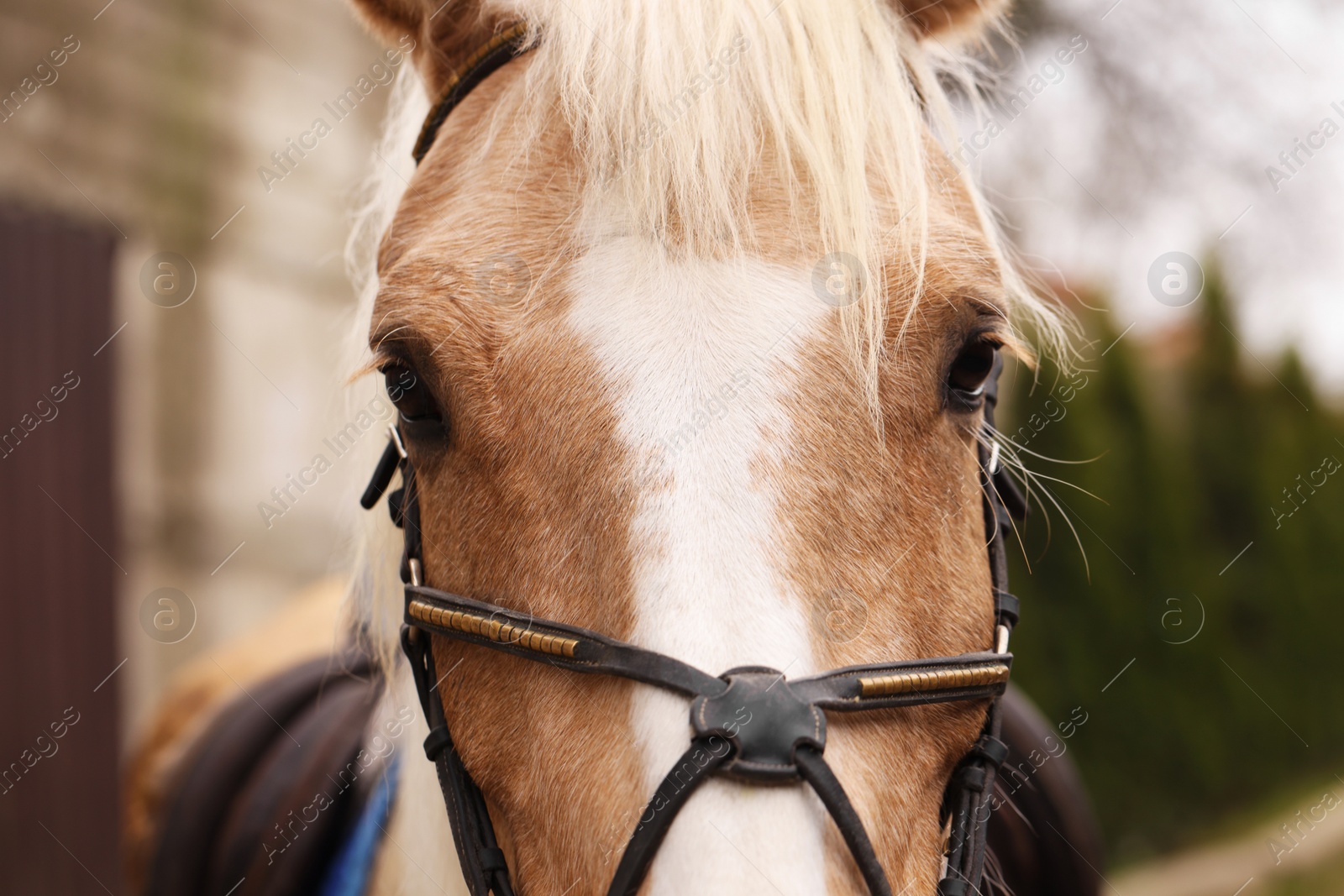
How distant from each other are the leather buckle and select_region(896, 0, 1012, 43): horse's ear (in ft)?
4.14

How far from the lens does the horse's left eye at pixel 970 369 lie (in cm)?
135

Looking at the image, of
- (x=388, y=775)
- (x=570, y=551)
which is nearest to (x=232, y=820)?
(x=388, y=775)

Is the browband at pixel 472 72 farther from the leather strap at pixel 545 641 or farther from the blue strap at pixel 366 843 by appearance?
the blue strap at pixel 366 843

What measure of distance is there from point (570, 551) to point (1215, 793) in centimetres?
890

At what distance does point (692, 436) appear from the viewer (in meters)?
1.11

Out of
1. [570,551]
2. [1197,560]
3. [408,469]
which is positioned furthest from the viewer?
[1197,560]

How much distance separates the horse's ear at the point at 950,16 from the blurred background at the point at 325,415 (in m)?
2.03

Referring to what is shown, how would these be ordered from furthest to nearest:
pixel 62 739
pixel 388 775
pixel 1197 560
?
1. pixel 1197 560
2. pixel 62 739
3. pixel 388 775

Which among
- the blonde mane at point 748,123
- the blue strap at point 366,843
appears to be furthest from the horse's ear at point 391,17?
the blue strap at point 366,843

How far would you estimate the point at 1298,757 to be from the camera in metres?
8.77

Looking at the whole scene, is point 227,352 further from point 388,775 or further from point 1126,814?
point 1126,814

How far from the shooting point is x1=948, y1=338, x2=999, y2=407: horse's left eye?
1.35m
